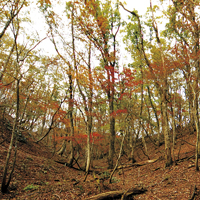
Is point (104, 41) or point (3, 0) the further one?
point (104, 41)

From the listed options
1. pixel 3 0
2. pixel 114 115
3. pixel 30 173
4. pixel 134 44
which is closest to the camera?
pixel 3 0

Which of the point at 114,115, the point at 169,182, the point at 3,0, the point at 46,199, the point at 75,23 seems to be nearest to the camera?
the point at 46,199

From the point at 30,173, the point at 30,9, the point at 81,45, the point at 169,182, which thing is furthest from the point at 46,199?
the point at 81,45

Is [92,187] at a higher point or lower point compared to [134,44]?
lower

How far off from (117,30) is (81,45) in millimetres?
3888

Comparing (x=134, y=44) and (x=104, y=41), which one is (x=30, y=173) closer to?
(x=104, y=41)

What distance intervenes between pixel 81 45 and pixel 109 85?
4.51 meters

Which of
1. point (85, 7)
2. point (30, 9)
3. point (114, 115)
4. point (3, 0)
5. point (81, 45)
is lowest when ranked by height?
point (114, 115)

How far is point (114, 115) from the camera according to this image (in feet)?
39.3

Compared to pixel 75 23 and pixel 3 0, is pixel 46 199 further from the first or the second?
pixel 75 23

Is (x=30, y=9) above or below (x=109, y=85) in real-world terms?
above

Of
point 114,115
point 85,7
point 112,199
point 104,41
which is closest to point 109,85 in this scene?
point 114,115

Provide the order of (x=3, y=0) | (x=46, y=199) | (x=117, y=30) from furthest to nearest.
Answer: (x=117, y=30), (x=3, y=0), (x=46, y=199)

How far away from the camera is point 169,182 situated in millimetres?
6137
